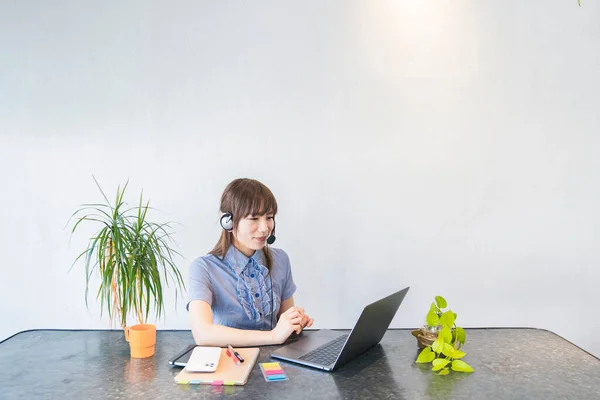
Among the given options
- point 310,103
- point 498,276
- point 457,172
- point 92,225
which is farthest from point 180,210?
point 498,276

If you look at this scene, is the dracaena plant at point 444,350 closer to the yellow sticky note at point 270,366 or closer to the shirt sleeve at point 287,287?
the yellow sticky note at point 270,366

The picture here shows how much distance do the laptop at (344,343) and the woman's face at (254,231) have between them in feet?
1.39

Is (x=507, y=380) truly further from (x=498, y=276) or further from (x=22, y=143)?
(x=22, y=143)

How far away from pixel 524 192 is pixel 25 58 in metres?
2.96

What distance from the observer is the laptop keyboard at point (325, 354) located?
4.65 feet

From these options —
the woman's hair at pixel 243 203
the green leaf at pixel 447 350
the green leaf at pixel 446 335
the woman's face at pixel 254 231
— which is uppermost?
the woman's hair at pixel 243 203

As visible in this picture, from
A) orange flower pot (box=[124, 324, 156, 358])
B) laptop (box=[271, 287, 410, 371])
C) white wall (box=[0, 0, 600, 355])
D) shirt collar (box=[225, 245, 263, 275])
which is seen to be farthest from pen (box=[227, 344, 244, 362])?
white wall (box=[0, 0, 600, 355])

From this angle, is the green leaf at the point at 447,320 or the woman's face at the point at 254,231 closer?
the green leaf at the point at 447,320

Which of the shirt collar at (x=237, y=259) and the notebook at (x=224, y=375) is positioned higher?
the shirt collar at (x=237, y=259)

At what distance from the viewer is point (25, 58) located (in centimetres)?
266

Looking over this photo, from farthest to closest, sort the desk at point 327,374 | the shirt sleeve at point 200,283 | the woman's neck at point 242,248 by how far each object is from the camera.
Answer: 1. the woman's neck at point 242,248
2. the shirt sleeve at point 200,283
3. the desk at point 327,374

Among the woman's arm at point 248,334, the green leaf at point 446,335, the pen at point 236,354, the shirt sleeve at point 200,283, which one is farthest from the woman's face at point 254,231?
the green leaf at point 446,335

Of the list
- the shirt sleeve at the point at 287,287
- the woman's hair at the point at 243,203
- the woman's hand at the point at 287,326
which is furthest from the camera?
the shirt sleeve at the point at 287,287

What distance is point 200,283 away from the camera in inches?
71.1
